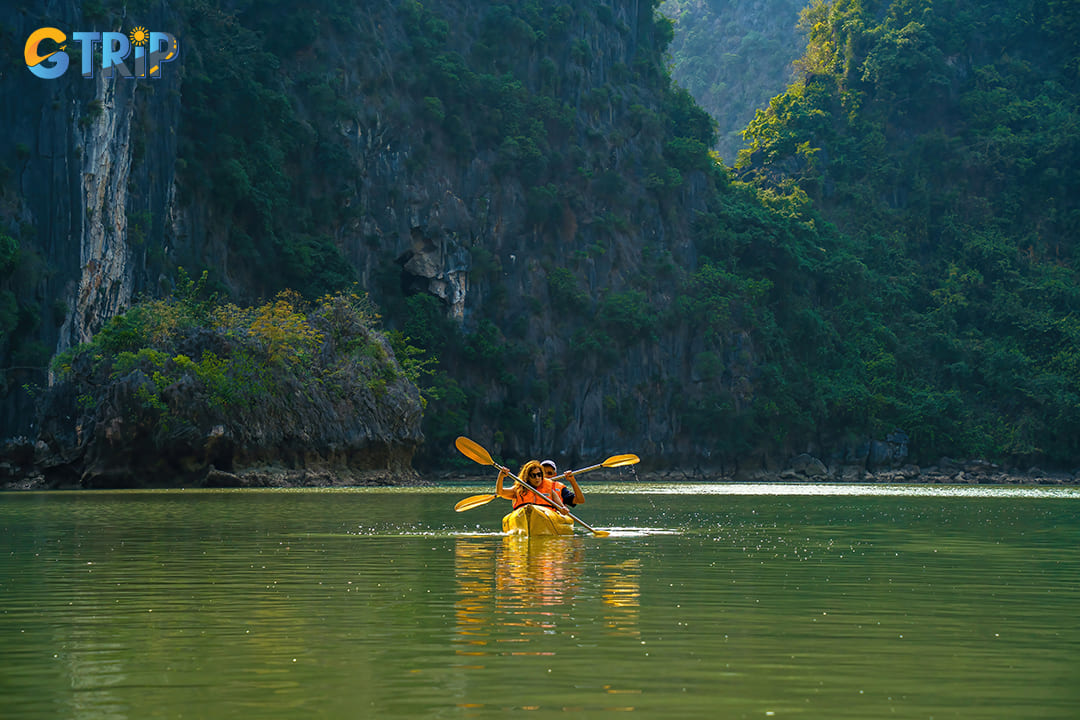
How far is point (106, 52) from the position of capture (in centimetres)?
4916

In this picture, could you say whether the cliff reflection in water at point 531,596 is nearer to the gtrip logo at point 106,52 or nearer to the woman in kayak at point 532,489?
the woman in kayak at point 532,489

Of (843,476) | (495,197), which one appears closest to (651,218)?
(495,197)

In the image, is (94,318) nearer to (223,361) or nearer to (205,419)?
(223,361)

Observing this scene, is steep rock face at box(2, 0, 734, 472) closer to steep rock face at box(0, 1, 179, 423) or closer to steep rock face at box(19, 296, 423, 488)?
steep rock face at box(0, 1, 179, 423)

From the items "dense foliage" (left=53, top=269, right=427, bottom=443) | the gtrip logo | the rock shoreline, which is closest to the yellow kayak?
"dense foliage" (left=53, top=269, right=427, bottom=443)

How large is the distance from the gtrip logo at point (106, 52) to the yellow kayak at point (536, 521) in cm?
3406

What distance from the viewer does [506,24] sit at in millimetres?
79250

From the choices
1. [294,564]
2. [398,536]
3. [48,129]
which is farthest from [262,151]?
[294,564]

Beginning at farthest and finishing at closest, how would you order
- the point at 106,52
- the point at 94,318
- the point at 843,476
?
the point at 843,476
the point at 106,52
the point at 94,318

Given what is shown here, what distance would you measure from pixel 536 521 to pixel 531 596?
7.75 m

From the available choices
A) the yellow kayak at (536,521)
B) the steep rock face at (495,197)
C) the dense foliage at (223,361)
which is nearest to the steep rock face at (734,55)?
the steep rock face at (495,197)

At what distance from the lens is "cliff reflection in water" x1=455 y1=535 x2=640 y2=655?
941 centimetres

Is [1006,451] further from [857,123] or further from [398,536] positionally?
[398,536]

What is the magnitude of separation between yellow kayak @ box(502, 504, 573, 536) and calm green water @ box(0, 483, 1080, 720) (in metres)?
0.60
